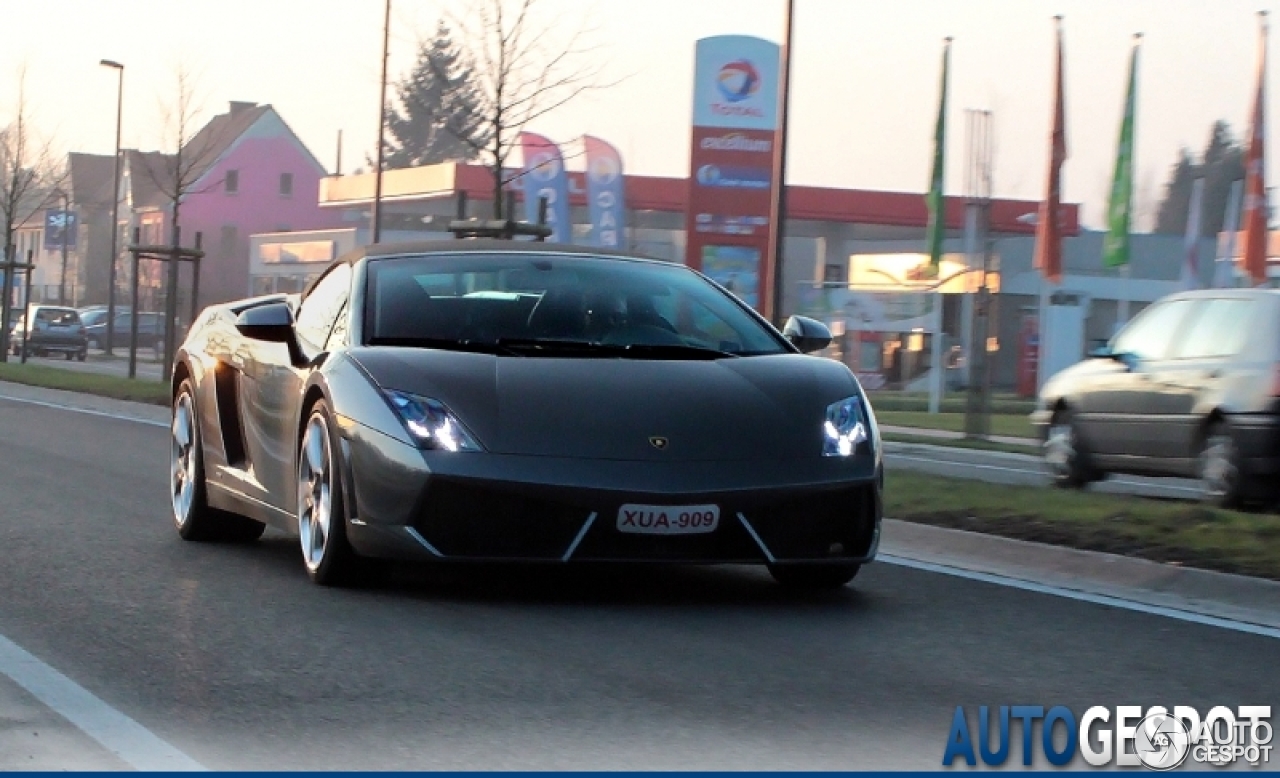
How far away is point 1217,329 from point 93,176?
385 feet

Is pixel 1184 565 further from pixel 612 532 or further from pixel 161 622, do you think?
pixel 161 622

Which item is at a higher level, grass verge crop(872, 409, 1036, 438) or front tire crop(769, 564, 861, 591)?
front tire crop(769, 564, 861, 591)

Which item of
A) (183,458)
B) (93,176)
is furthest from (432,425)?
(93,176)

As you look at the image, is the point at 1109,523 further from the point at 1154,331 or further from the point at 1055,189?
the point at 1055,189

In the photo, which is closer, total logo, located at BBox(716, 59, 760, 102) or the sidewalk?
the sidewalk

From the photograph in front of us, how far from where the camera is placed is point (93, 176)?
125 meters

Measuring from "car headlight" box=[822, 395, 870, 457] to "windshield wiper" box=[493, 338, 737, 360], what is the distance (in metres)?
0.58

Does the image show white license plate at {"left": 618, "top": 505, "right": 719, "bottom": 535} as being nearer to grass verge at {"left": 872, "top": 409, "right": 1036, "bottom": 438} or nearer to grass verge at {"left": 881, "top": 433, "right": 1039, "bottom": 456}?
grass verge at {"left": 881, "top": 433, "right": 1039, "bottom": 456}

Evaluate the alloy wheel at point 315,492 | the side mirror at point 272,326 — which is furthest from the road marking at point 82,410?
the alloy wheel at point 315,492

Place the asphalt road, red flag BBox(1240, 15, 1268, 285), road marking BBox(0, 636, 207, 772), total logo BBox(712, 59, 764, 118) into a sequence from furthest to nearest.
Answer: red flag BBox(1240, 15, 1268, 285) → total logo BBox(712, 59, 764, 118) → the asphalt road → road marking BBox(0, 636, 207, 772)

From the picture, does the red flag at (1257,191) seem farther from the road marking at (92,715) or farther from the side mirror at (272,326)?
the road marking at (92,715)

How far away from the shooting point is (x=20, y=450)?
1627 centimetres

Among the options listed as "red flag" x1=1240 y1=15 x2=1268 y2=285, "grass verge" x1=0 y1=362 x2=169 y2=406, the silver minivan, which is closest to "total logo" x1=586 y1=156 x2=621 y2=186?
"grass verge" x1=0 y1=362 x2=169 y2=406

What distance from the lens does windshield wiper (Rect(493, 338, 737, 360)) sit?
25.7ft
